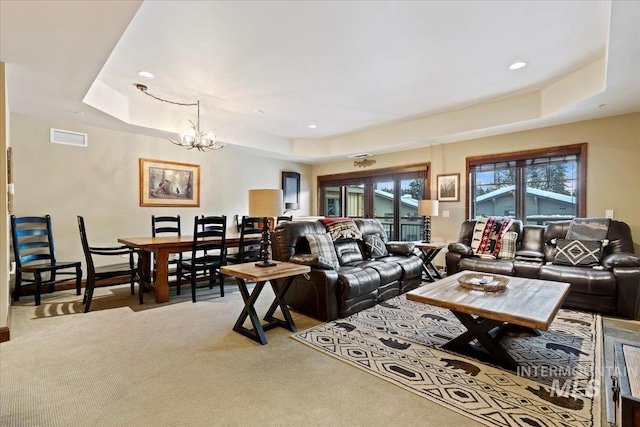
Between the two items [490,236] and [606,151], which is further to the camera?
[490,236]

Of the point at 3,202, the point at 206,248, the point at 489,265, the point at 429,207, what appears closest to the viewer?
the point at 3,202

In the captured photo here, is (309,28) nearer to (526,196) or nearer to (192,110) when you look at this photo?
(192,110)

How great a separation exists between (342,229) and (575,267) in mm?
2904

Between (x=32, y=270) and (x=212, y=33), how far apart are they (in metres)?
3.53

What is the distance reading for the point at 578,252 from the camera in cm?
396

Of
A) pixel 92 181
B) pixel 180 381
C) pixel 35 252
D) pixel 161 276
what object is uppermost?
pixel 92 181

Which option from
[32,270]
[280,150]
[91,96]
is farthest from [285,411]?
[280,150]

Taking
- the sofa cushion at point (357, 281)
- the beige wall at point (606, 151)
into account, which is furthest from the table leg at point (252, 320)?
the beige wall at point (606, 151)

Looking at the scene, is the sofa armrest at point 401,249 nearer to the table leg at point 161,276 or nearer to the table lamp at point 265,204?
the table lamp at point 265,204

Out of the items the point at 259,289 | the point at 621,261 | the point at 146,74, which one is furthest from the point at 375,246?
the point at 146,74

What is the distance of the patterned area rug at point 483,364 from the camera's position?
1.84 metres

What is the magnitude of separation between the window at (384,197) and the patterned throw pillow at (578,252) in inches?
99.9

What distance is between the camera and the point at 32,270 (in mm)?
3771

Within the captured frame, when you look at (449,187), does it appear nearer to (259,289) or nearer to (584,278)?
(584,278)
